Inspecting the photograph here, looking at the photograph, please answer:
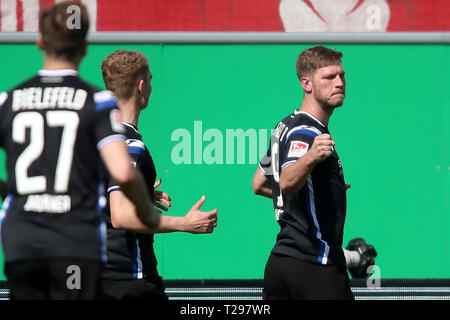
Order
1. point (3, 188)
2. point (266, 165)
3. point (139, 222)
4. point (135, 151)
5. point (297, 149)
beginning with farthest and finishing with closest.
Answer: point (266, 165) < point (297, 149) < point (135, 151) < point (139, 222) < point (3, 188)

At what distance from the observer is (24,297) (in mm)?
2566

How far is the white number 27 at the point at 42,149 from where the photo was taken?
2.55 meters

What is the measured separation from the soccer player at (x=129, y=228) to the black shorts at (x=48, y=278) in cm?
81

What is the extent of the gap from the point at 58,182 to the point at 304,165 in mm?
1289

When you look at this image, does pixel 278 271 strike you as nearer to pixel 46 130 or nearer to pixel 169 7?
pixel 46 130

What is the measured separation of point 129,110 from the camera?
3830mm

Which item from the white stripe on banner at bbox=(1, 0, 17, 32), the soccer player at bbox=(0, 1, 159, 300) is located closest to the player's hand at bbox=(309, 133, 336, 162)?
the soccer player at bbox=(0, 1, 159, 300)

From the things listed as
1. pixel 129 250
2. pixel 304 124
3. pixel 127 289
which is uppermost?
pixel 304 124

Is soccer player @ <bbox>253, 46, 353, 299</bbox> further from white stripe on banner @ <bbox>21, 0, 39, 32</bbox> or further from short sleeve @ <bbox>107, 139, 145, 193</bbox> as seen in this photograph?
white stripe on banner @ <bbox>21, 0, 39, 32</bbox>

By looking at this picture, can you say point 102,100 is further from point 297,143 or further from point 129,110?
point 297,143

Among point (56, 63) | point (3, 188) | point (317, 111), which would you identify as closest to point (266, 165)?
point (317, 111)

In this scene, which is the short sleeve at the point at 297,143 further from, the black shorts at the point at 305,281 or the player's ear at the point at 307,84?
the black shorts at the point at 305,281

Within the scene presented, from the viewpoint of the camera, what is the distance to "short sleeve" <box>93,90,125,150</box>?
2559 mm
